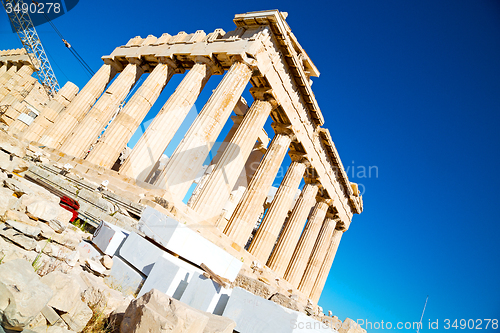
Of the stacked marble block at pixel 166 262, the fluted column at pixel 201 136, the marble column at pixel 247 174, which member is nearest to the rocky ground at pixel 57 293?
the stacked marble block at pixel 166 262

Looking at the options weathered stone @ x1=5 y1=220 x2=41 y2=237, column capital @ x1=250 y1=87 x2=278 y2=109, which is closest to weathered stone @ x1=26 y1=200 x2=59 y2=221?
weathered stone @ x1=5 y1=220 x2=41 y2=237

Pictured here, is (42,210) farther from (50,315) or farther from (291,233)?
(291,233)

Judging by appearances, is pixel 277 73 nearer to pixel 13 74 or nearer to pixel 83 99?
pixel 83 99

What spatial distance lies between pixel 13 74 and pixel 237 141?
1296 inches

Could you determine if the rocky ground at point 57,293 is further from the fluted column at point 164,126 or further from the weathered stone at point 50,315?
the fluted column at point 164,126

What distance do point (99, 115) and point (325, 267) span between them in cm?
2253

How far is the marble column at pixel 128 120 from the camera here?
1734cm

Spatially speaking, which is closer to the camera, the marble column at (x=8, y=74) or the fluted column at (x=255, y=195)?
the fluted column at (x=255, y=195)

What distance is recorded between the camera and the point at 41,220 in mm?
6707

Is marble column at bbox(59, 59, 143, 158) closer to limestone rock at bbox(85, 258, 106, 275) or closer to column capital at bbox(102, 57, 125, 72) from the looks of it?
column capital at bbox(102, 57, 125, 72)

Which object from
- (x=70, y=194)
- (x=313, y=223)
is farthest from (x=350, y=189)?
(x=70, y=194)

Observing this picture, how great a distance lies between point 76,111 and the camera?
20.6m

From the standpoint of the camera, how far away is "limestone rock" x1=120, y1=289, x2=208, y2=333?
155 inches

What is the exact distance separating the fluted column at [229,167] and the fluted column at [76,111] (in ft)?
39.4
